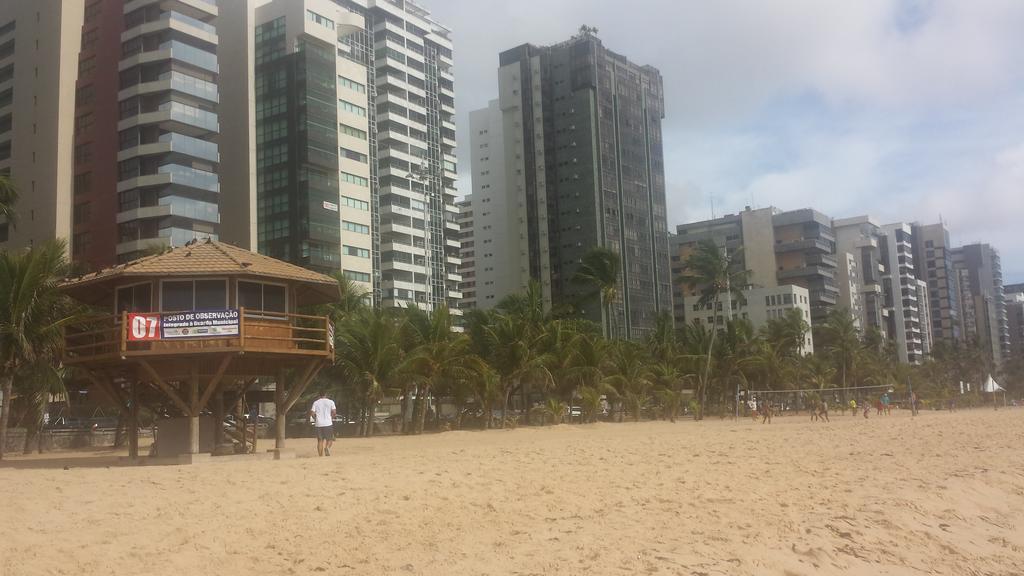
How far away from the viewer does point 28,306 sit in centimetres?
2595

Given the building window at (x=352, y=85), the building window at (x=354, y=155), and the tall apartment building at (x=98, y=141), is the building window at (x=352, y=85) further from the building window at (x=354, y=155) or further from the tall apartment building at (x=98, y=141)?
the tall apartment building at (x=98, y=141)

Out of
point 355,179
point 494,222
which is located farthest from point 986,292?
point 355,179

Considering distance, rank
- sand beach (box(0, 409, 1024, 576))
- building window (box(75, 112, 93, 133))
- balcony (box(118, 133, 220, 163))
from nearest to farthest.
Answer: sand beach (box(0, 409, 1024, 576))
balcony (box(118, 133, 220, 163))
building window (box(75, 112, 93, 133))

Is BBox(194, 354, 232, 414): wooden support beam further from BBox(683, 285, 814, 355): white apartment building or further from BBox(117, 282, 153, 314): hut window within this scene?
BBox(683, 285, 814, 355): white apartment building

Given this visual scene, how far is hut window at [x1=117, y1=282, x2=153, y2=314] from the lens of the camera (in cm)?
2214

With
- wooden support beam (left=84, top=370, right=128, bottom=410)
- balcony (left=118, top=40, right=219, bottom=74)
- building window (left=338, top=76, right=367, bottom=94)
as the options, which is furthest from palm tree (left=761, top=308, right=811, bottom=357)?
wooden support beam (left=84, top=370, right=128, bottom=410)

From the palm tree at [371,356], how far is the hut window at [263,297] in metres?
13.5

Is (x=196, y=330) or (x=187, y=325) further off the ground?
(x=187, y=325)

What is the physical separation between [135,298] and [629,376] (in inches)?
1262

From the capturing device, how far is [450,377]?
40188mm

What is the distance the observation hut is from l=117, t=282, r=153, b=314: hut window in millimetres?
26

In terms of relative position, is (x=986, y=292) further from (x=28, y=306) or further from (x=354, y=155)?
(x=28, y=306)

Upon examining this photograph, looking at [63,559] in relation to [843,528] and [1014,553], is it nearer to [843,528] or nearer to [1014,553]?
[843,528]

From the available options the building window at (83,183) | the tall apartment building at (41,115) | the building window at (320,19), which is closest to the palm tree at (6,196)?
the tall apartment building at (41,115)
